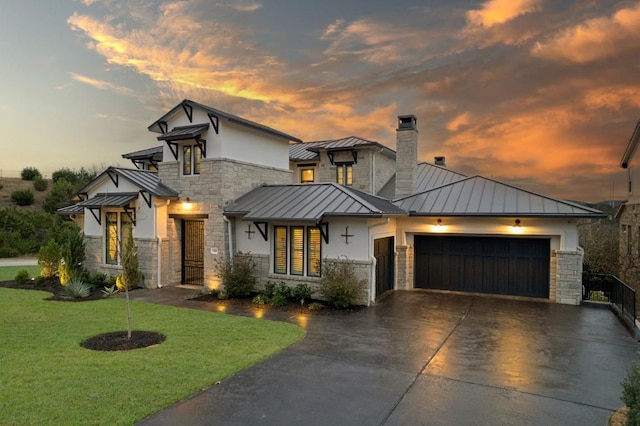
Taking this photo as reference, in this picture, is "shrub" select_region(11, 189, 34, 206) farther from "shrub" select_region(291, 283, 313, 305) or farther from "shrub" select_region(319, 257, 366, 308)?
"shrub" select_region(319, 257, 366, 308)

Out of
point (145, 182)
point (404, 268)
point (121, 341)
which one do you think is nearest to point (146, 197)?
point (145, 182)

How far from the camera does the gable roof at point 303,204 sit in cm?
1205

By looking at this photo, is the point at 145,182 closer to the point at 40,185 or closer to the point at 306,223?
the point at 306,223

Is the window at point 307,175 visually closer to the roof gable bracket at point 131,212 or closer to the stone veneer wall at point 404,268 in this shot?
the stone veneer wall at point 404,268

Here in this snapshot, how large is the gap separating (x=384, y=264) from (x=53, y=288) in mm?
12900

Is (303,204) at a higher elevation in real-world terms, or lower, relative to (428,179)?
lower

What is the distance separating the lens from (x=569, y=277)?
485 inches

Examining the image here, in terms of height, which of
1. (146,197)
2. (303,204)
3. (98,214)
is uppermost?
(146,197)

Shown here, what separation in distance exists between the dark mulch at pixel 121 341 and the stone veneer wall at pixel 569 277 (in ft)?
39.6

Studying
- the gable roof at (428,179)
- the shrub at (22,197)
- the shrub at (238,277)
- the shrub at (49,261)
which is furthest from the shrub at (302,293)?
the shrub at (22,197)

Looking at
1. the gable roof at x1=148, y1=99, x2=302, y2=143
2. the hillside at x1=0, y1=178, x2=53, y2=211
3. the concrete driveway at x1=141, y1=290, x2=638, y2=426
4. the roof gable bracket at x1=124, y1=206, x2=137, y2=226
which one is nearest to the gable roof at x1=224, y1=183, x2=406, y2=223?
the gable roof at x1=148, y1=99, x2=302, y2=143

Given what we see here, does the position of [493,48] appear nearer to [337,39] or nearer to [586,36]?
[586,36]

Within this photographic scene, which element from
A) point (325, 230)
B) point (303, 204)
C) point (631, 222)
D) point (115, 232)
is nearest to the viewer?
point (325, 230)

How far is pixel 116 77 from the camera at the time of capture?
16984 millimetres
